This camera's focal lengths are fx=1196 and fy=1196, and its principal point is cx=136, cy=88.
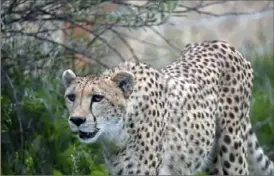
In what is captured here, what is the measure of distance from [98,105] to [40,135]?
5.28 ft

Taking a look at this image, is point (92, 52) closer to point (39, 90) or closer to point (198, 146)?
point (39, 90)

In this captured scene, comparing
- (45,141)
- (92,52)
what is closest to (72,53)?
(92,52)

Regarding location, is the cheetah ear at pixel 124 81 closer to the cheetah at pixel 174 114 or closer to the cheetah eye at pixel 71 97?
the cheetah at pixel 174 114

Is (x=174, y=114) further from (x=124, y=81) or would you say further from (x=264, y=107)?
(x=264, y=107)

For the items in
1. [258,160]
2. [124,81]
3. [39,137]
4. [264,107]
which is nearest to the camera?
[124,81]

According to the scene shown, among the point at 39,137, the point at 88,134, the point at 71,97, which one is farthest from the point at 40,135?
the point at 88,134

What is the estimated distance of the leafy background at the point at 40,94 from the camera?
7426 millimetres

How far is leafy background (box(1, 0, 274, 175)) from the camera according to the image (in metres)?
7.43

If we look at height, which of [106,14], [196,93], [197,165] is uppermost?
[106,14]

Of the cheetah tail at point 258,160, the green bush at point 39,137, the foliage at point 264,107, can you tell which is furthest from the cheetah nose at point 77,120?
the foliage at point 264,107

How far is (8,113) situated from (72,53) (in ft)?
2.99

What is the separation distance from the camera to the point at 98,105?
610cm

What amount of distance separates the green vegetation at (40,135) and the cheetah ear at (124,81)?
942mm

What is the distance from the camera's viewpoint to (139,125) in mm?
6293
